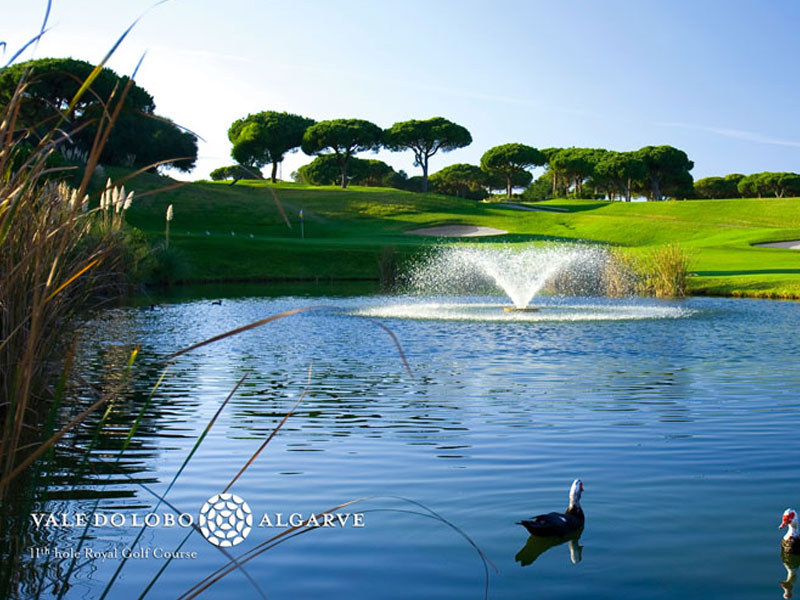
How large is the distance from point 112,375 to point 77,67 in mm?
62472

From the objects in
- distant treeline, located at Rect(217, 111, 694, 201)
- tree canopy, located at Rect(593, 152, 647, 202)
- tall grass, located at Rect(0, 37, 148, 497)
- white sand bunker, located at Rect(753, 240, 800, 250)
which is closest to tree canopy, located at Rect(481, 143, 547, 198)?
distant treeline, located at Rect(217, 111, 694, 201)

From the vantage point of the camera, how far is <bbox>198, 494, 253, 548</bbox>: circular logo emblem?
5102 millimetres

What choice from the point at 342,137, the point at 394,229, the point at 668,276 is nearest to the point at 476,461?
the point at 668,276

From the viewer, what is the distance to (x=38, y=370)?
654 cm

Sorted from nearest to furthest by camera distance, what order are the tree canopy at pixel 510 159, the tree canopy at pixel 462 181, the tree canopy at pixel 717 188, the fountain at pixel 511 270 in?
1. the fountain at pixel 511 270
2. the tree canopy at pixel 510 159
3. the tree canopy at pixel 717 188
4. the tree canopy at pixel 462 181

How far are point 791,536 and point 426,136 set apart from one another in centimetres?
9304

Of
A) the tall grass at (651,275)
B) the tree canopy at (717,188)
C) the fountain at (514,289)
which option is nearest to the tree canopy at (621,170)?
the tree canopy at (717,188)

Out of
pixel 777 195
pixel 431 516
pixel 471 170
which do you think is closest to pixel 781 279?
pixel 431 516

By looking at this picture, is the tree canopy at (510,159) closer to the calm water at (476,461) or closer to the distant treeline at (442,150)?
A: the distant treeline at (442,150)

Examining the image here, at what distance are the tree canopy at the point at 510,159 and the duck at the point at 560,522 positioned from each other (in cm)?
9436

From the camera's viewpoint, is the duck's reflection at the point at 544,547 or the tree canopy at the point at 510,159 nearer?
the duck's reflection at the point at 544,547

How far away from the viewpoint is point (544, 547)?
497 cm

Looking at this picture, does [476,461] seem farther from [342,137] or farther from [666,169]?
[666,169]

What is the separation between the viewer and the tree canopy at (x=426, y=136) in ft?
311
